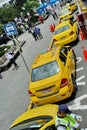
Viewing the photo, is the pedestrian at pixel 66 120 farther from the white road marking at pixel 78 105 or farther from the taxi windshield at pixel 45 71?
the taxi windshield at pixel 45 71

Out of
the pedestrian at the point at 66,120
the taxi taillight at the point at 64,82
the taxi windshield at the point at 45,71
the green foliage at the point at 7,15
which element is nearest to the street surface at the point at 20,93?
the taxi taillight at the point at 64,82

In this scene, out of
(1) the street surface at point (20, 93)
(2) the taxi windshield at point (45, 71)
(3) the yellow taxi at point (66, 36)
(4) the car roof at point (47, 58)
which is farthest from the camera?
(3) the yellow taxi at point (66, 36)

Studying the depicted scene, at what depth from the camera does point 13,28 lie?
65.0 feet

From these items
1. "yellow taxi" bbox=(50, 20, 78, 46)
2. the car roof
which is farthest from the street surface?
the car roof

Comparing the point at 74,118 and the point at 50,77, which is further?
the point at 50,77

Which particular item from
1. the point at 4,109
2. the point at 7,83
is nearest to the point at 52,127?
the point at 4,109

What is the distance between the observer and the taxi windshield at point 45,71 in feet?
50.4

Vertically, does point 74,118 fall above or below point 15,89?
above

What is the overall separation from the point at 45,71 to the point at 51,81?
3.20 ft

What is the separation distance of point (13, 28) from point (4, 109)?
14.8 feet

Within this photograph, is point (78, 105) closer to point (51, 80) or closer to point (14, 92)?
point (51, 80)

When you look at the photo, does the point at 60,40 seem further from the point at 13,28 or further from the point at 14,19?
the point at 14,19

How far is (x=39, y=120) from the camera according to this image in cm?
1130

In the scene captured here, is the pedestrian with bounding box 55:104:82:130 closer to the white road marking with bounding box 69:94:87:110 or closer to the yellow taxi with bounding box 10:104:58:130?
the yellow taxi with bounding box 10:104:58:130
